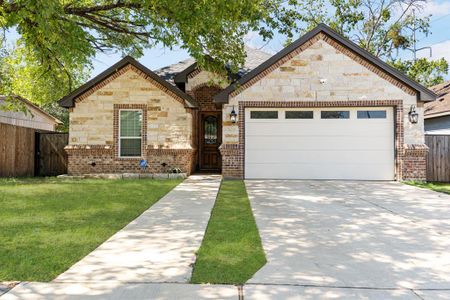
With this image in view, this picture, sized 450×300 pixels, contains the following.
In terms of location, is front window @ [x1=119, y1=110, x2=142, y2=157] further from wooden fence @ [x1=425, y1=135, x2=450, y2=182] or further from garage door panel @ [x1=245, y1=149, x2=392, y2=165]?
wooden fence @ [x1=425, y1=135, x2=450, y2=182]

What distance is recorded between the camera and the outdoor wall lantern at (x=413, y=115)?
11.9 m

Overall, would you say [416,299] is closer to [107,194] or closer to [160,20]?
[107,194]

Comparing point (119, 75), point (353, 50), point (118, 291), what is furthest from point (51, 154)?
point (118, 291)

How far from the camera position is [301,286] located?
3.30 m

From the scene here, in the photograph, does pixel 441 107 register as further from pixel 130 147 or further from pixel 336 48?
pixel 130 147

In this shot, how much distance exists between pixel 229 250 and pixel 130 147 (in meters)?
9.85

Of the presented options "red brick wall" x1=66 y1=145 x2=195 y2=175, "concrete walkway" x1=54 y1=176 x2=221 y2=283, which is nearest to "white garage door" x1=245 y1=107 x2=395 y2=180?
"red brick wall" x1=66 y1=145 x2=195 y2=175

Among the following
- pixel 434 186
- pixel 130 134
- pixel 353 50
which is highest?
pixel 353 50

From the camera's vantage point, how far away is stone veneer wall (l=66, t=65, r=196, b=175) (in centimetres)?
1314

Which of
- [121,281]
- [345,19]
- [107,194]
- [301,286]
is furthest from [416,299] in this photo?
[345,19]

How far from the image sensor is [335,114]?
12461 millimetres

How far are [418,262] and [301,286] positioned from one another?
5.67ft

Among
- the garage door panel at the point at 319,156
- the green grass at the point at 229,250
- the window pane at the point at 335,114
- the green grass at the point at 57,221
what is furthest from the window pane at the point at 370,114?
the green grass at the point at 57,221

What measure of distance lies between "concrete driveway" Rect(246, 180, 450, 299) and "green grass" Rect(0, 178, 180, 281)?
233 centimetres
